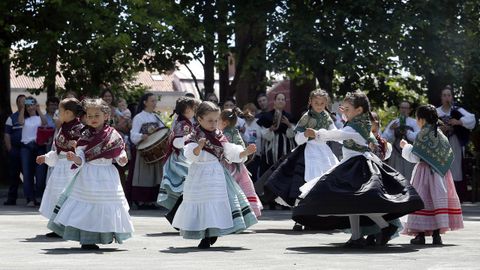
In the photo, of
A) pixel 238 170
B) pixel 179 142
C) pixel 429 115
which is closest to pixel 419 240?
pixel 429 115

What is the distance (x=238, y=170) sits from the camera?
1531 cm

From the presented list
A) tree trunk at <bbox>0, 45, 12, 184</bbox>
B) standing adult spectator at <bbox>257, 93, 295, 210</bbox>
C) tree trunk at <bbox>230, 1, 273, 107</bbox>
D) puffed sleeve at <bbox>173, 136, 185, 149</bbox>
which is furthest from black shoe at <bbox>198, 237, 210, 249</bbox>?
tree trunk at <bbox>0, 45, 12, 184</bbox>

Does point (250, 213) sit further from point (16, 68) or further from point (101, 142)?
point (16, 68)

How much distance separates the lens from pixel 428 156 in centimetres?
1321

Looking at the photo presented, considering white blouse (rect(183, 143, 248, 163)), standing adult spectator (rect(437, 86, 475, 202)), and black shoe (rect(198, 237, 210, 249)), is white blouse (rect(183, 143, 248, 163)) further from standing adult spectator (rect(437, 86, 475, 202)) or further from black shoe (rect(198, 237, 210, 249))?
standing adult spectator (rect(437, 86, 475, 202))

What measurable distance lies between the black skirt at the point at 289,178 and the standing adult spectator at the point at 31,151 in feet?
18.9

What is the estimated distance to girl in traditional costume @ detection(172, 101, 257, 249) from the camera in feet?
40.3

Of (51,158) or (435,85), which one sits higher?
(435,85)

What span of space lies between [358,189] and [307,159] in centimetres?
333

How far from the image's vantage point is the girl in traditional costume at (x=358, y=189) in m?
11.9

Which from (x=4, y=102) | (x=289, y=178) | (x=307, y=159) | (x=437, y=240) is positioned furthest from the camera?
(x=4, y=102)

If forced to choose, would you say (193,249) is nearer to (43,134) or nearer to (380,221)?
(380,221)

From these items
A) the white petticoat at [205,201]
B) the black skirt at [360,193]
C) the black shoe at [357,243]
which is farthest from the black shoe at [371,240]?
the white petticoat at [205,201]

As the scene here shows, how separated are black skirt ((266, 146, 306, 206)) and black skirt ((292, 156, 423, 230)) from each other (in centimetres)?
281
